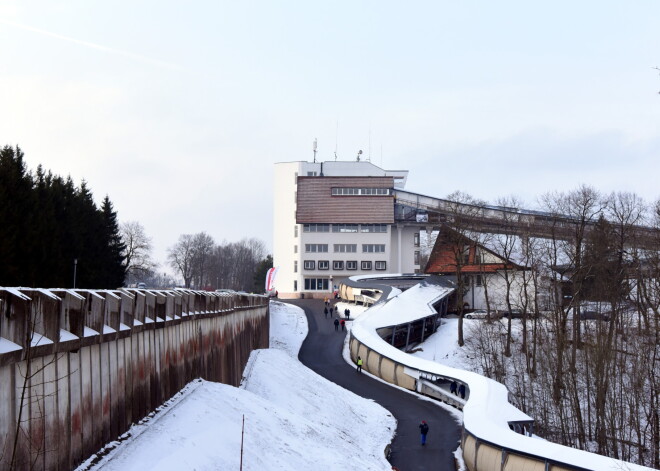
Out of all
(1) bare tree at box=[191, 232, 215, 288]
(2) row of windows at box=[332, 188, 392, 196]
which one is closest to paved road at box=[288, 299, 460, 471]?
(2) row of windows at box=[332, 188, 392, 196]

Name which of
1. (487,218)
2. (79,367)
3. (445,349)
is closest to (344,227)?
(487,218)

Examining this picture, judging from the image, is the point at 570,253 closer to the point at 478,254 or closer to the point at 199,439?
the point at 478,254

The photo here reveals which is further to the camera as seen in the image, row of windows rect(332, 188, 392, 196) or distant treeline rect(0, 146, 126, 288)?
row of windows rect(332, 188, 392, 196)

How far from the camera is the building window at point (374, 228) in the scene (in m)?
114

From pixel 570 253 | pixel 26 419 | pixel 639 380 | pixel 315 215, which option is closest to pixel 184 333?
pixel 26 419

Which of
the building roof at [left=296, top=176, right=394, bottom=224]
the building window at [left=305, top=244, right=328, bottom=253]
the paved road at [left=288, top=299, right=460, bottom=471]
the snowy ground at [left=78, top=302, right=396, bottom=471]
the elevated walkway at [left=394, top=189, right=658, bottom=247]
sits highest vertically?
the building roof at [left=296, top=176, right=394, bottom=224]

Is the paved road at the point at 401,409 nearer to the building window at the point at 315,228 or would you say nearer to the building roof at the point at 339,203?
the building roof at the point at 339,203

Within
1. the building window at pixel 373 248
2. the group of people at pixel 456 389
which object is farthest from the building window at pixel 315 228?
the group of people at pixel 456 389

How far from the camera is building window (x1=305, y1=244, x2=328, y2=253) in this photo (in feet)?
376

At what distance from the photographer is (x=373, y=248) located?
114 meters

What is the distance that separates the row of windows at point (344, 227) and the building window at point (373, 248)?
2.14 meters

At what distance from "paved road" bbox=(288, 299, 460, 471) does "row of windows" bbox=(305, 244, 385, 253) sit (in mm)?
40992

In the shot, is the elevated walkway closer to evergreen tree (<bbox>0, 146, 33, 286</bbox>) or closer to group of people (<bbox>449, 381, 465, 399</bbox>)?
group of people (<bbox>449, 381, 465, 399</bbox>)

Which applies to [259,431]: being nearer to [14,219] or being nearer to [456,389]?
[456,389]
